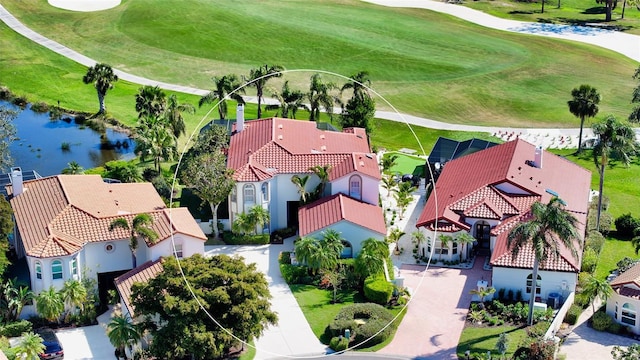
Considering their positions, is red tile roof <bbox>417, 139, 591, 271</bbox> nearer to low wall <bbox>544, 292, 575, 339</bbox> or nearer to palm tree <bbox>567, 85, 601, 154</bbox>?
low wall <bbox>544, 292, 575, 339</bbox>

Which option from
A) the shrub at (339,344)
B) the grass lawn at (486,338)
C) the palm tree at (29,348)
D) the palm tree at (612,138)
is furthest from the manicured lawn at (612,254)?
the palm tree at (29,348)

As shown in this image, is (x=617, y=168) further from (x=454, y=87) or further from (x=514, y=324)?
(x=514, y=324)

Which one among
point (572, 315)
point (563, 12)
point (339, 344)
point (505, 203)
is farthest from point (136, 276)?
→ point (563, 12)

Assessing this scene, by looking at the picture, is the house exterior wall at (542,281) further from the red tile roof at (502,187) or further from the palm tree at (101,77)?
the palm tree at (101,77)

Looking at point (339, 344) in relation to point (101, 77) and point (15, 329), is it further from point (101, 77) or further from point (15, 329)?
point (101, 77)

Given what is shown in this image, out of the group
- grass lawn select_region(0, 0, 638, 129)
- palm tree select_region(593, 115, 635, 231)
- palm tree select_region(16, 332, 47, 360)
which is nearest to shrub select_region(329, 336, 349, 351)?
palm tree select_region(16, 332, 47, 360)

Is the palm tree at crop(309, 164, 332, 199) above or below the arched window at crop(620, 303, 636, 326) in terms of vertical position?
above

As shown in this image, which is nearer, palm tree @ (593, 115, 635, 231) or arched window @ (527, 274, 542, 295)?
arched window @ (527, 274, 542, 295)
